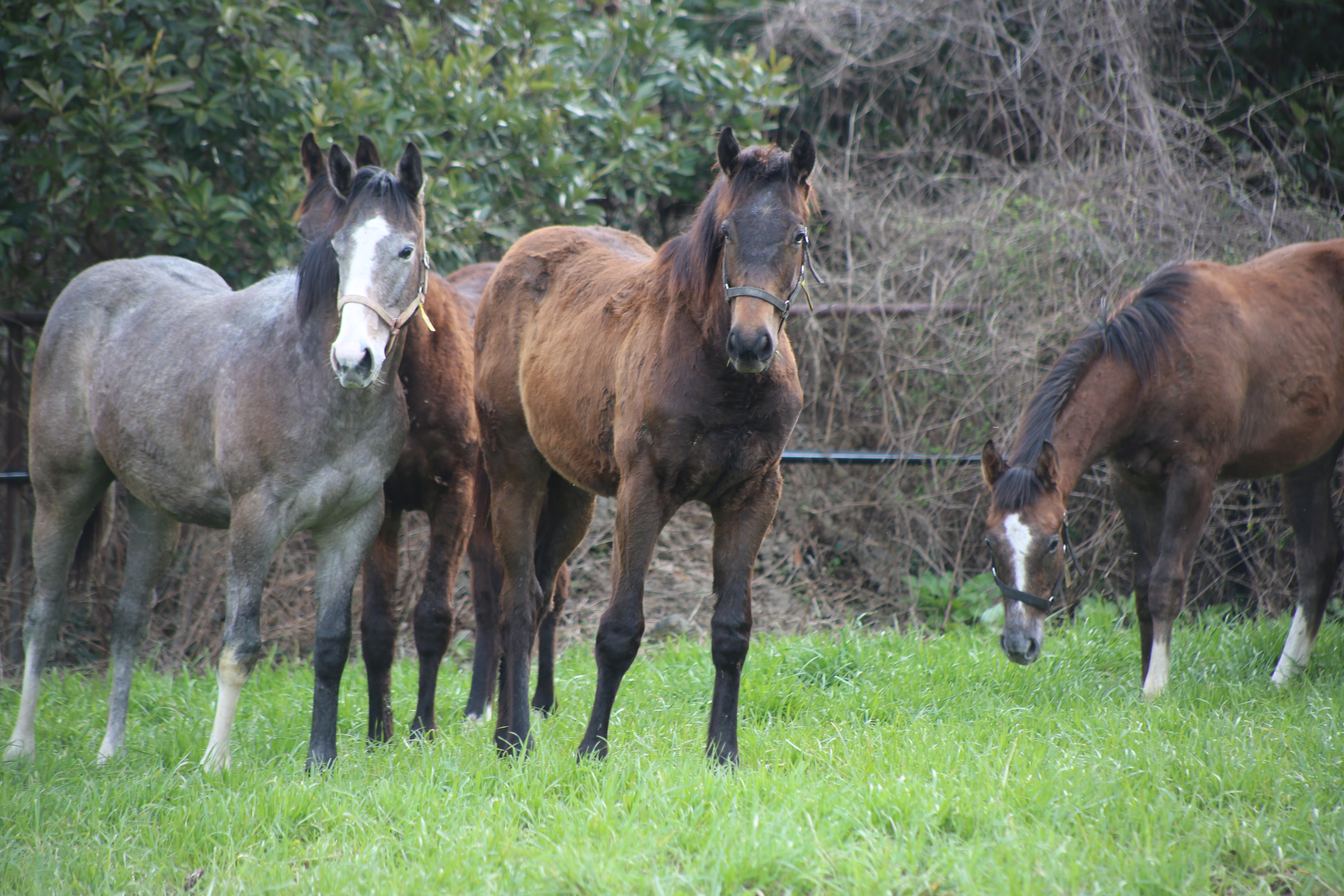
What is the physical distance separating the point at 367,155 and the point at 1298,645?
472 cm

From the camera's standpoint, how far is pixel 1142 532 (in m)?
4.87

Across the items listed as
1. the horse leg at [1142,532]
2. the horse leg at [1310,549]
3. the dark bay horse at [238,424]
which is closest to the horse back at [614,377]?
the dark bay horse at [238,424]

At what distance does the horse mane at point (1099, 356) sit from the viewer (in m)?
4.50

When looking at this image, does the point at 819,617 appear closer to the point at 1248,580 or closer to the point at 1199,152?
the point at 1248,580

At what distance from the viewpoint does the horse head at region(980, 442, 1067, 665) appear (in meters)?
4.27

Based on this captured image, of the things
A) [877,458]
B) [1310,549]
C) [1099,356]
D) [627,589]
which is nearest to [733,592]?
[627,589]

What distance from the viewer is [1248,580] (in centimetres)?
607

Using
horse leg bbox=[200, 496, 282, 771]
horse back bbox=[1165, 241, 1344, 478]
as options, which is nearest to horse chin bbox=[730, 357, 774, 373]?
horse leg bbox=[200, 496, 282, 771]

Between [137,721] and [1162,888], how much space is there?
4112 mm

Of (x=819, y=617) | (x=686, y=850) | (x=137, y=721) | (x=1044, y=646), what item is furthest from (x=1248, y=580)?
(x=137, y=721)

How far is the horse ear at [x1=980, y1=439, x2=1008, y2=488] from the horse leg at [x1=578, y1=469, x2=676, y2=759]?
5.81 feet

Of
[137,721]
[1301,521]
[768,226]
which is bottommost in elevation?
[137,721]

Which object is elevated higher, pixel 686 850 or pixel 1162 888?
pixel 1162 888

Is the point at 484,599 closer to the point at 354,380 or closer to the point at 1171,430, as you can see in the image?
the point at 354,380
